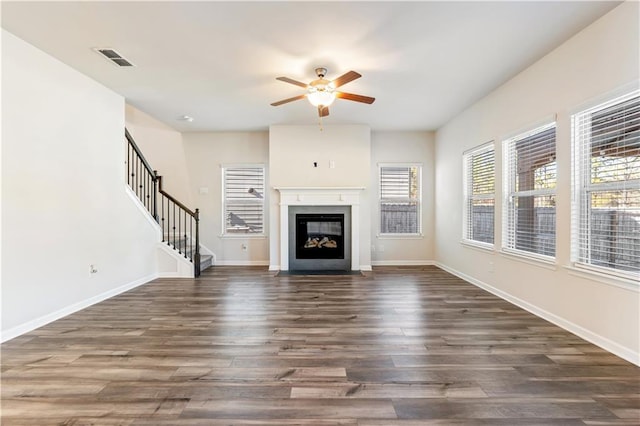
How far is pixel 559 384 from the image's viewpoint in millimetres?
2041

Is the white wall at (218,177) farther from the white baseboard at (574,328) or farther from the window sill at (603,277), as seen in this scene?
the window sill at (603,277)

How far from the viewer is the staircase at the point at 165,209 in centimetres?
538

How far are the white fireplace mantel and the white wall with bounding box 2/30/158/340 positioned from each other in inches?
100

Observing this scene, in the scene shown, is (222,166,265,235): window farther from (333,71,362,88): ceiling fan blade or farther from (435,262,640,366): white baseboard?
(435,262,640,366): white baseboard

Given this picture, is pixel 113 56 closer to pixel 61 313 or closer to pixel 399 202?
pixel 61 313

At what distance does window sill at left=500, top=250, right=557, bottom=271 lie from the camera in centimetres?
322

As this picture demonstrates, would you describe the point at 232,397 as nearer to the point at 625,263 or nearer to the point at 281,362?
the point at 281,362

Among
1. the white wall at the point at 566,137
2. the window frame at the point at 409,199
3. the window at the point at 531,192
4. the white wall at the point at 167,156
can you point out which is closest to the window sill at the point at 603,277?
the white wall at the point at 566,137

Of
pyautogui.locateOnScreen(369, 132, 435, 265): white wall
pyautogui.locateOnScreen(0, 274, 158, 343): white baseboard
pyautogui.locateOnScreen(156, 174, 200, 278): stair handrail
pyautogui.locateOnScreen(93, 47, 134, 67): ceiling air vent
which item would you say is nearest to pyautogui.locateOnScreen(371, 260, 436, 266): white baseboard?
pyautogui.locateOnScreen(369, 132, 435, 265): white wall

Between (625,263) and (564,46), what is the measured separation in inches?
83.0

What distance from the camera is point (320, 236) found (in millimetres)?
6086

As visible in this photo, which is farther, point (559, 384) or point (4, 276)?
point (4, 276)

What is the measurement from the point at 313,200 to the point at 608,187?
418 centimetres

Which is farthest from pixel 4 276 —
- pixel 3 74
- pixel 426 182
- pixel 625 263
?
pixel 426 182
